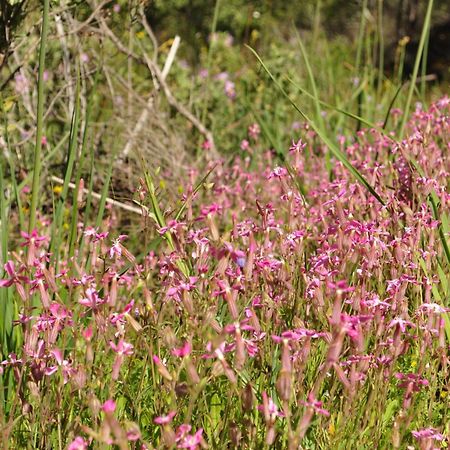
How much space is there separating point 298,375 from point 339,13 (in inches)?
889

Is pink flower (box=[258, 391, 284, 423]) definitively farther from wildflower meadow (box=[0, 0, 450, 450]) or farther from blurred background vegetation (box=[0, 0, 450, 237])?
blurred background vegetation (box=[0, 0, 450, 237])

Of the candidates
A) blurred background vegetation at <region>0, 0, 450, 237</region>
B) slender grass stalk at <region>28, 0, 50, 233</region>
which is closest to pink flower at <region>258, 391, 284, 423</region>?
slender grass stalk at <region>28, 0, 50, 233</region>

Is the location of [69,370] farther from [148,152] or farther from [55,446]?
[148,152]

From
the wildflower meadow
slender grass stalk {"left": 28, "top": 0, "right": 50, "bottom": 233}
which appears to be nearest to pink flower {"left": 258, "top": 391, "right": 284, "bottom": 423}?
the wildflower meadow

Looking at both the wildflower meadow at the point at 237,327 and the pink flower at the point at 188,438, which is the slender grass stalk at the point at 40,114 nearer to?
the wildflower meadow at the point at 237,327

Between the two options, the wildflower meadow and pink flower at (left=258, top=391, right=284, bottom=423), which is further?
the wildflower meadow

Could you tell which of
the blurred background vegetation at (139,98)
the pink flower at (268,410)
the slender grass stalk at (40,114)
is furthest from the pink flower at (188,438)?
the blurred background vegetation at (139,98)

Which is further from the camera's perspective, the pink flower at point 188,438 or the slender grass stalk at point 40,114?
the slender grass stalk at point 40,114

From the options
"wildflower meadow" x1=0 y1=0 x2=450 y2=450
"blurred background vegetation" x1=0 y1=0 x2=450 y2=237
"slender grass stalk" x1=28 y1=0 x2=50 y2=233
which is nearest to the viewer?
"wildflower meadow" x1=0 y1=0 x2=450 y2=450

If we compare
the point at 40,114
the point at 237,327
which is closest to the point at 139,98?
the point at 40,114

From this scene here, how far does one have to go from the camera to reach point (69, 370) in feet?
5.54

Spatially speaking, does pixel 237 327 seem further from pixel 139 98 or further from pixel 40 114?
pixel 139 98

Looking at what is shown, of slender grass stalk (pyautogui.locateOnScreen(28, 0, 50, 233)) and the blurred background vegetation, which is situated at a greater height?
slender grass stalk (pyautogui.locateOnScreen(28, 0, 50, 233))

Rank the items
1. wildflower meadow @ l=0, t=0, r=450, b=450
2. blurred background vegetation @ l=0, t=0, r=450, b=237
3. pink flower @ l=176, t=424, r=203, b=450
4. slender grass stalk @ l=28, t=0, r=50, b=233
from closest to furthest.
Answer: pink flower @ l=176, t=424, r=203, b=450 < wildflower meadow @ l=0, t=0, r=450, b=450 < slender grass stalk @ l=28, t=0, r=50, b=233 < blurred background vegetation @ l=0, t=0, r=450, b=237
